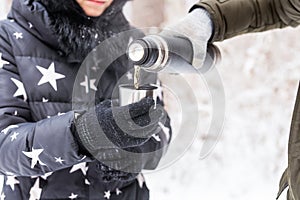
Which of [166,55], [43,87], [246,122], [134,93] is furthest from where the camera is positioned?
[246,122]

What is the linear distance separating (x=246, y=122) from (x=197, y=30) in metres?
0.80

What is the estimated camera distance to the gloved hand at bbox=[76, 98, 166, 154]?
62 centimetres

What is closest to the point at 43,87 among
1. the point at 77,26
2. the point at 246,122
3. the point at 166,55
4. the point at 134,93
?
the point at 77,26

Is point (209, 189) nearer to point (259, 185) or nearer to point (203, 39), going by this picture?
point (259, 185)

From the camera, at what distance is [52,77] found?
2.71 feet

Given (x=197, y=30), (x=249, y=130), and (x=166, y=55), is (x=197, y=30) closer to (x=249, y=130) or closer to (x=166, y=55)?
(x=166, y=55)

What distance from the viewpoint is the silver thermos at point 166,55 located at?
48 cm

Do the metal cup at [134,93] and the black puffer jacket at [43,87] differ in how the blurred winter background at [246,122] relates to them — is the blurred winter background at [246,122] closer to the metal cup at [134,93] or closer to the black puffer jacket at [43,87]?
the black puffer jacket at [43,87]

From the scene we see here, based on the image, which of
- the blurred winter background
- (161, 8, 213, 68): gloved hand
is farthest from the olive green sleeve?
the blurred winter background

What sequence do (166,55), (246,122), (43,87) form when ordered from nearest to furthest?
(166,55) → (43,87) → (246,122)

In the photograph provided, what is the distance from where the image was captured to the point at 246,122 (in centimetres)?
130

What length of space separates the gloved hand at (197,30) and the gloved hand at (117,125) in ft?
0.36

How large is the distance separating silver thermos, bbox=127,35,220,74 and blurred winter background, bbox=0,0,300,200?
0.73 m

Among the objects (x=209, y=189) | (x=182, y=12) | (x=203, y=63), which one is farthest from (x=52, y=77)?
(x=209, y=189)
